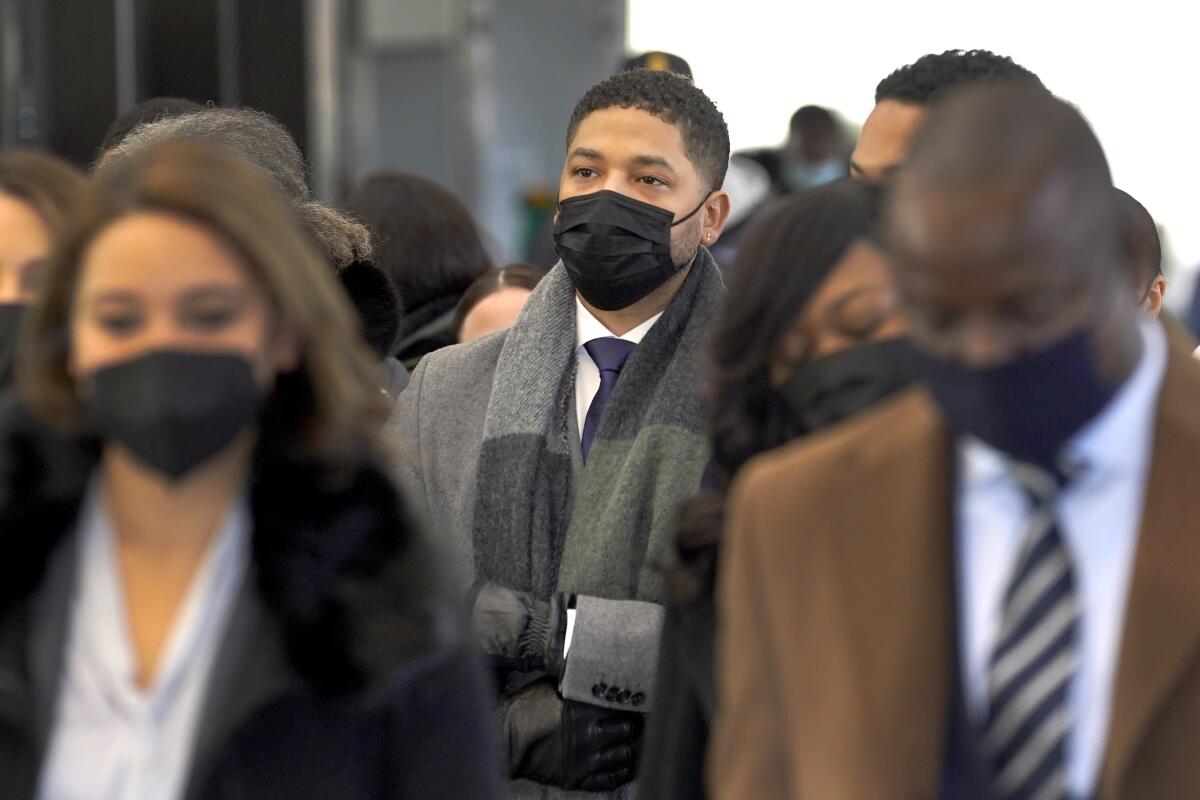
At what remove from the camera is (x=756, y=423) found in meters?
2.29

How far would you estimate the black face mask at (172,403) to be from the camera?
183cm

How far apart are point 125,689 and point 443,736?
34 centimetres

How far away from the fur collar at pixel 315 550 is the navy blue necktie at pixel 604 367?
135 cm

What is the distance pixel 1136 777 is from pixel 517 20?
11552mm

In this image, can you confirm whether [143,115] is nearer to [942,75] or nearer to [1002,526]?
[942,75]

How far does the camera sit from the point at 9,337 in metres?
2.49

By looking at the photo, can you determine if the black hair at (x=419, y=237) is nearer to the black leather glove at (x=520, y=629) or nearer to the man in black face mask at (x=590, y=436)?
the man in black face mask at (x=590, y=436)

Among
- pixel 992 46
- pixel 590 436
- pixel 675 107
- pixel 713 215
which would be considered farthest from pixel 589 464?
pixel 992 46

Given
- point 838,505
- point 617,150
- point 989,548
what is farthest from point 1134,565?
point 617,150

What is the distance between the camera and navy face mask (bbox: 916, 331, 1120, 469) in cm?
164

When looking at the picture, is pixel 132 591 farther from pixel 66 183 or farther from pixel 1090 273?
pixel 1090 273

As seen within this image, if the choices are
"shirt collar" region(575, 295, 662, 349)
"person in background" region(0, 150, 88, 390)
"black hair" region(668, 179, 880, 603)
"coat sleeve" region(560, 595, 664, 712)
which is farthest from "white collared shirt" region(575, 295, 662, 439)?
"person in background" region(0, 150, 88, 390)

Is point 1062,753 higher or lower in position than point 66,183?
lower

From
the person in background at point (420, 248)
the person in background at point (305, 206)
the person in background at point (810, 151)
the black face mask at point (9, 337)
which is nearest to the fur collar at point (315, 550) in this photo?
the black face mask at point (9, 337)
